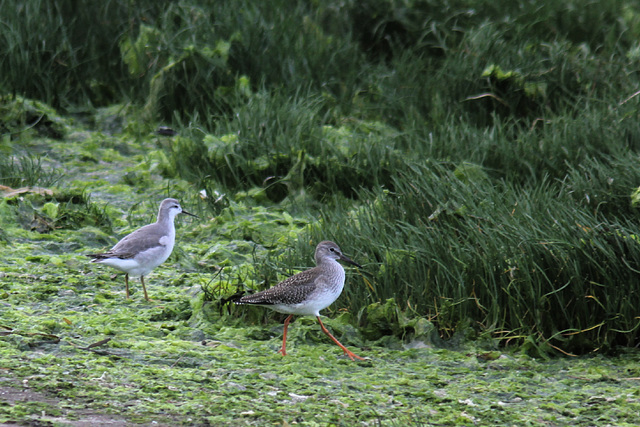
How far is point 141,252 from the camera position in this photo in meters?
6.20

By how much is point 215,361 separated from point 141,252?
1.37m

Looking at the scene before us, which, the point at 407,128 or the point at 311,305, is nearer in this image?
the point at 311,305

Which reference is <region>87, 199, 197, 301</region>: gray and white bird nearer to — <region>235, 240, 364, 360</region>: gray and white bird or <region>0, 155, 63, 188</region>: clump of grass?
<region>235, 240, 364, 360</region>: gray and white bird

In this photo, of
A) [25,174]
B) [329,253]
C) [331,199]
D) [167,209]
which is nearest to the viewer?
[329,253]

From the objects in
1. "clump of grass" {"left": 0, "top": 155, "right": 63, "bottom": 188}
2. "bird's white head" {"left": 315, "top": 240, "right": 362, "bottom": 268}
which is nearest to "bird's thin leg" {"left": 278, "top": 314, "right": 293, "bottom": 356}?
"bird's white head" {"left": 315, "top": 240, "right": 362, "bottom": 268}

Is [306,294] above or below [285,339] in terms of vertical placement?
above

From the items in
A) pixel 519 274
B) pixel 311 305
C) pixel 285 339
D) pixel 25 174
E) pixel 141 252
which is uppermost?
pixel 519 274

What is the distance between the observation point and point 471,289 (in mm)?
5848

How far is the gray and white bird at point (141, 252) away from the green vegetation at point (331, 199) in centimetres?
27

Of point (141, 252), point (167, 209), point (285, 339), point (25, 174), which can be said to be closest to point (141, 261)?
point (141, 252)

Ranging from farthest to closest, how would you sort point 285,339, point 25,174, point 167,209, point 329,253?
point 25,174
point 167,209
point 329,253
point 285,339

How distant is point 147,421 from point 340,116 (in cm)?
645

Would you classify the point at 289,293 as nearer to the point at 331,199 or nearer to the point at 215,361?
the point at 215,361

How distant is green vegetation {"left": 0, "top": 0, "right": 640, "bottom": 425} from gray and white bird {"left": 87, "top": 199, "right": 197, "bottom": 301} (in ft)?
0.87
